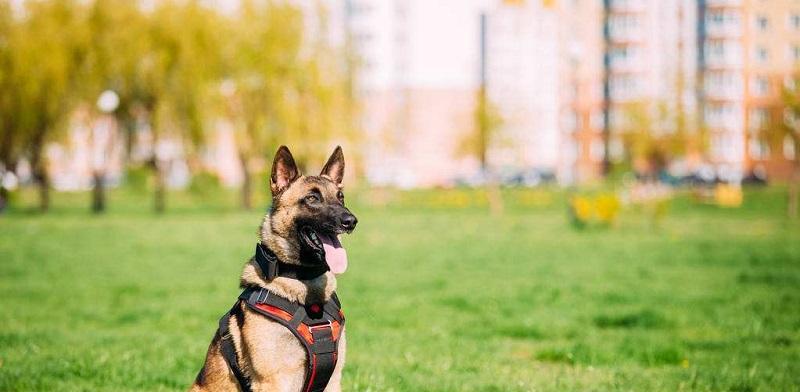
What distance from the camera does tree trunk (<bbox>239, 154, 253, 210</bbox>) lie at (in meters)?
45.8

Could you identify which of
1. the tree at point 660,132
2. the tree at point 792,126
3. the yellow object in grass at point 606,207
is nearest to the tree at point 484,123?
the tree at point 660,132

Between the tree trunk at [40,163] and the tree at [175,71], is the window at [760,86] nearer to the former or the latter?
the tree at [175,71]

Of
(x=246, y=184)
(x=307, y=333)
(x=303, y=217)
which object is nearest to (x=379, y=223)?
(x=246, y=184)

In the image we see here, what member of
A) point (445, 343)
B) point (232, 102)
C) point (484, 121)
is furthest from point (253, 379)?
point (484, 121)

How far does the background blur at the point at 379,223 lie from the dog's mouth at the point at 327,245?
2.37m

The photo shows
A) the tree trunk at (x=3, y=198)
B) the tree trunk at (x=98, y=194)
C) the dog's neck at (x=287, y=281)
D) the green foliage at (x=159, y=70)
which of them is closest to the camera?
the dog's neck at (x=287, y=281)

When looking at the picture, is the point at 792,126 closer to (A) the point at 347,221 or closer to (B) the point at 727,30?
(A) the point at 347,221

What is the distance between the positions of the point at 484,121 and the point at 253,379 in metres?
87.8

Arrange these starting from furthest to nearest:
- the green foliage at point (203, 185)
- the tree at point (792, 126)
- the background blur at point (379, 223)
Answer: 1. the green foliage at point (203, 185)
2. the tree at point (792, 126)
3. the background blur at point (379, 223)

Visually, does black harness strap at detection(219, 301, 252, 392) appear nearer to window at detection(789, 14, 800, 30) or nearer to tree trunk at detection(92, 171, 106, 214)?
tree trunk at detection(92, 171, 106, 214)

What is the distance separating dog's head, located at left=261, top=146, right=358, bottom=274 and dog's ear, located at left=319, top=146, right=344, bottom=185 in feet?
1.21

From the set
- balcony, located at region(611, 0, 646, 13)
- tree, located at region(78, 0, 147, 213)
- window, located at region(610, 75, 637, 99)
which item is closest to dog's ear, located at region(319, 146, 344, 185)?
tree, located at region(78, 0, 147, 213)

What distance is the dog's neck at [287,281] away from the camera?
228 inches

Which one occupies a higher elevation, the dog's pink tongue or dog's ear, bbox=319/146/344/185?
dog's ear, bbox=319/146/344/185
